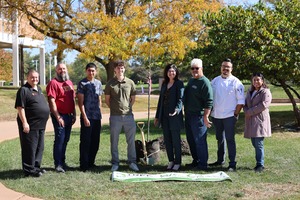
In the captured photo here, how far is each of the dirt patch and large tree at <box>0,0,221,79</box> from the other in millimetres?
12868

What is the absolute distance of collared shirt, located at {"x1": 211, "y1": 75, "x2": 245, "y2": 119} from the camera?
6824 mm

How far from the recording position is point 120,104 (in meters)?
6.86

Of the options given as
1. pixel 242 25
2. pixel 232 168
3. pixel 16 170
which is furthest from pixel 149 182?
pixel 242 25

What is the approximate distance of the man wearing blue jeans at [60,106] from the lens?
6.72 metres

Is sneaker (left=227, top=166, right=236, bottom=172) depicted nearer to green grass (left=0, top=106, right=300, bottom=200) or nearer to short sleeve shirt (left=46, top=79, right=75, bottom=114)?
green grass (left=0, top=106, right=300, bottom=200)

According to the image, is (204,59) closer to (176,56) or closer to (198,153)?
(198,153)

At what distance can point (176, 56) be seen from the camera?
62.1ft

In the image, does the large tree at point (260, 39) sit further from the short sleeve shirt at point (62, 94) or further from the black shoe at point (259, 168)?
the short sleeve shirt at point (62, 94)

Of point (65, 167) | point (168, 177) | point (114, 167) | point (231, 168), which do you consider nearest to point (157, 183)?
point (168, 177)

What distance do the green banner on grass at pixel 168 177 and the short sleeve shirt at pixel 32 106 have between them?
1.43m

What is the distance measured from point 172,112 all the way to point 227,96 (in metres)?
0.94

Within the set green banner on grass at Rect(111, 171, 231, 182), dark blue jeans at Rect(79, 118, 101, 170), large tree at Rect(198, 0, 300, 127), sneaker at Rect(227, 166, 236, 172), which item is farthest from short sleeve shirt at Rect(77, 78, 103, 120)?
large tree at Rect(198, 0, 300, 127)

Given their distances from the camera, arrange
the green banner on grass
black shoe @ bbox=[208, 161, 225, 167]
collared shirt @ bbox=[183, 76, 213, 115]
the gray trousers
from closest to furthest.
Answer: the green banner on grass < collared shirt @ bbox=[183, 76, 213, 115] < the gray trousers < black shoe @ bbox=[208, 161, 225, 167]

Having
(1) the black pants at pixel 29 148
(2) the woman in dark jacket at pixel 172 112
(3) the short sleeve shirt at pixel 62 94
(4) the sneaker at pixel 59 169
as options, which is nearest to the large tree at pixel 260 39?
(2) the woman in dark jacket at pixel 172 112
